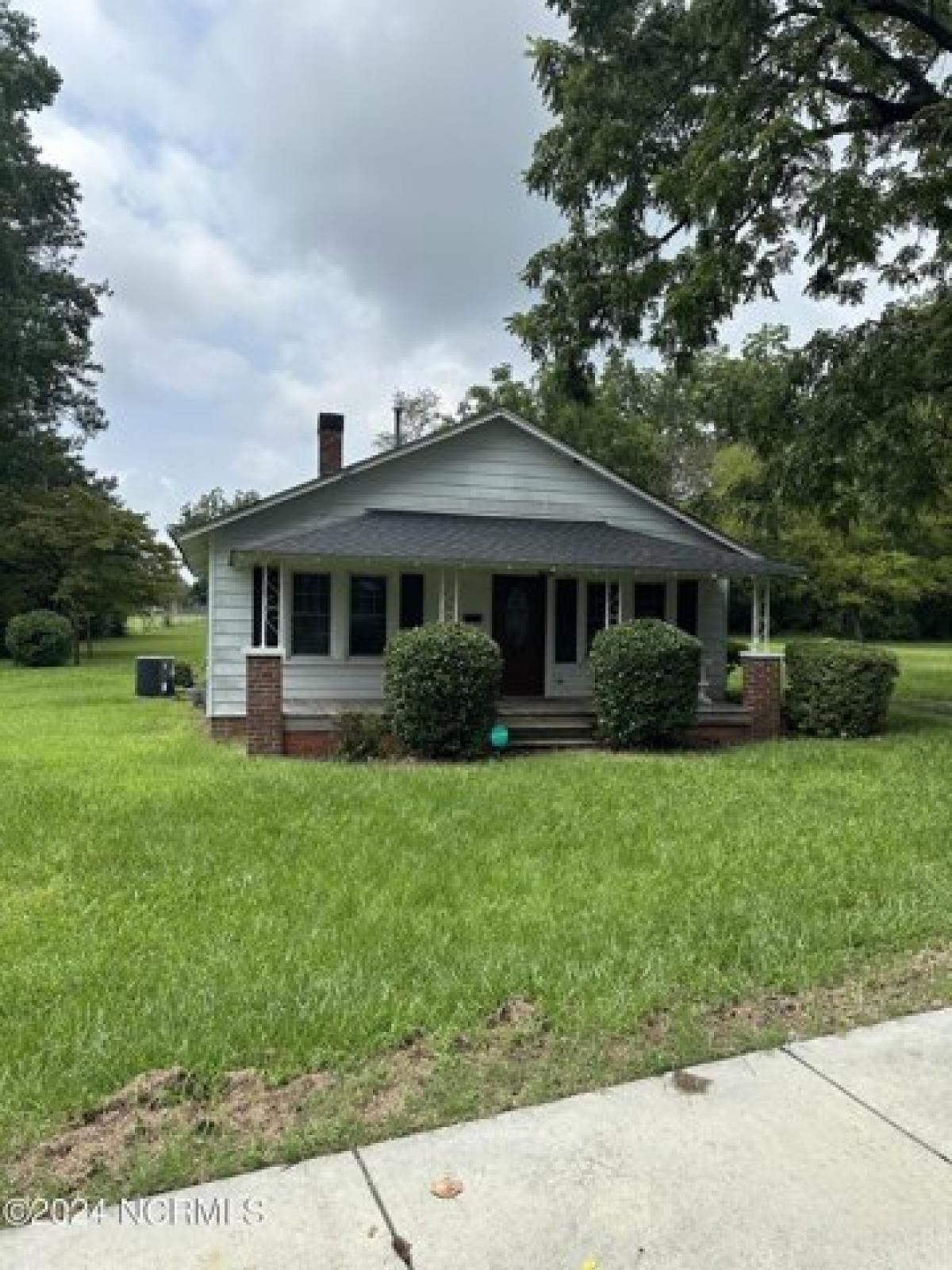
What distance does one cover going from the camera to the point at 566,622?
46.5 ft

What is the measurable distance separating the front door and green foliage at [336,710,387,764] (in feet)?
12.3

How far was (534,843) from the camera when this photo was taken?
6.21 metres

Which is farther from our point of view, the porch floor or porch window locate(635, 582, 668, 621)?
porch window locate(635, 582, 668, 621)

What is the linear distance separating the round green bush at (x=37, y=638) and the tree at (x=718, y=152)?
60.9 feet

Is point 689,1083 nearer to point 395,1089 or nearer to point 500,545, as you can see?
point 395,1089

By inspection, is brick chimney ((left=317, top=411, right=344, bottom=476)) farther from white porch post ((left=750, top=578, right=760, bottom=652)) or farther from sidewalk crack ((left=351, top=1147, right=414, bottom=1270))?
sidewalk crack ((left=351, top=1147, right=414, bottom=1270))

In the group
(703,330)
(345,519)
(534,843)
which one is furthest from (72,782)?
(703,330)

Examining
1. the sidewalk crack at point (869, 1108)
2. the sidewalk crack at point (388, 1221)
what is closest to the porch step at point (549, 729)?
the sidewalk crack at point (869, 1108)

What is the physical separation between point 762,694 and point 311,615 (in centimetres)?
635

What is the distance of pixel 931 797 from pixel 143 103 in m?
12.5

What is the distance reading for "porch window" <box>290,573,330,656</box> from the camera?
13.0 meters

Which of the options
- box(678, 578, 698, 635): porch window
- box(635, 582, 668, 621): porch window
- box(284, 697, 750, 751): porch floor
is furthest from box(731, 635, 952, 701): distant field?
box(284, 697, 750, 751): porch floor

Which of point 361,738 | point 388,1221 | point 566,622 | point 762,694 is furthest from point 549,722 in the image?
point 388,1221

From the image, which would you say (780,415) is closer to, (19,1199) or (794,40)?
(794,40)
